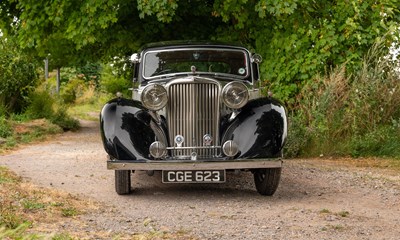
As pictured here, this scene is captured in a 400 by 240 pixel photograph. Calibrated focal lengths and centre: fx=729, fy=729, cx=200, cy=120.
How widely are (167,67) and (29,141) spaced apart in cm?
732

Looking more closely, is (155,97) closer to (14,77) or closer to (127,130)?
(127,130)

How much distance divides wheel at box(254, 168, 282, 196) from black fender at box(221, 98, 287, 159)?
0.31 meters

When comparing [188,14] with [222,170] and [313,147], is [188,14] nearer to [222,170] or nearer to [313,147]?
[313,147]

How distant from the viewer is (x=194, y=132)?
27.3 feet

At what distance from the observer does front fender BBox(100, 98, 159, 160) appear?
8086mm

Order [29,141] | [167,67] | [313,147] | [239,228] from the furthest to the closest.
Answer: [29,141] → [313,147] → [167,67] → [239,228]

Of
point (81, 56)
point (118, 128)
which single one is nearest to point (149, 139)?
point (118, 128)

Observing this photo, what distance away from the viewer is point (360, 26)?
1377 centimetres

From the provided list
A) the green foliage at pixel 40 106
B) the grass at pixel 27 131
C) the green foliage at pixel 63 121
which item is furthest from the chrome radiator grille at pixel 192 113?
the green foliage at pixel 40 106

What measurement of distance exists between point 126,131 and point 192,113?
0.78 metres

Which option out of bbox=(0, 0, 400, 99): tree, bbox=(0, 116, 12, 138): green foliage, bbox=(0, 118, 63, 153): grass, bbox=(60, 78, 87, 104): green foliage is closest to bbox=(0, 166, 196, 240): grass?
bbox=(0, 118, 63, 153): grass

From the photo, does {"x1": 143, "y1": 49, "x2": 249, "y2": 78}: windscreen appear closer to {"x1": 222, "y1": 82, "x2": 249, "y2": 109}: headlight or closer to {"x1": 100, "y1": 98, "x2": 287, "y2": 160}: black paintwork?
{"x1": 100, "y1": 98, "x2": 287, "y2": 160}: black paintwork

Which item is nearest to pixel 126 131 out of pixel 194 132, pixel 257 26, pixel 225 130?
pixel 194 132

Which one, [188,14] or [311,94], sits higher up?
[188,14]
